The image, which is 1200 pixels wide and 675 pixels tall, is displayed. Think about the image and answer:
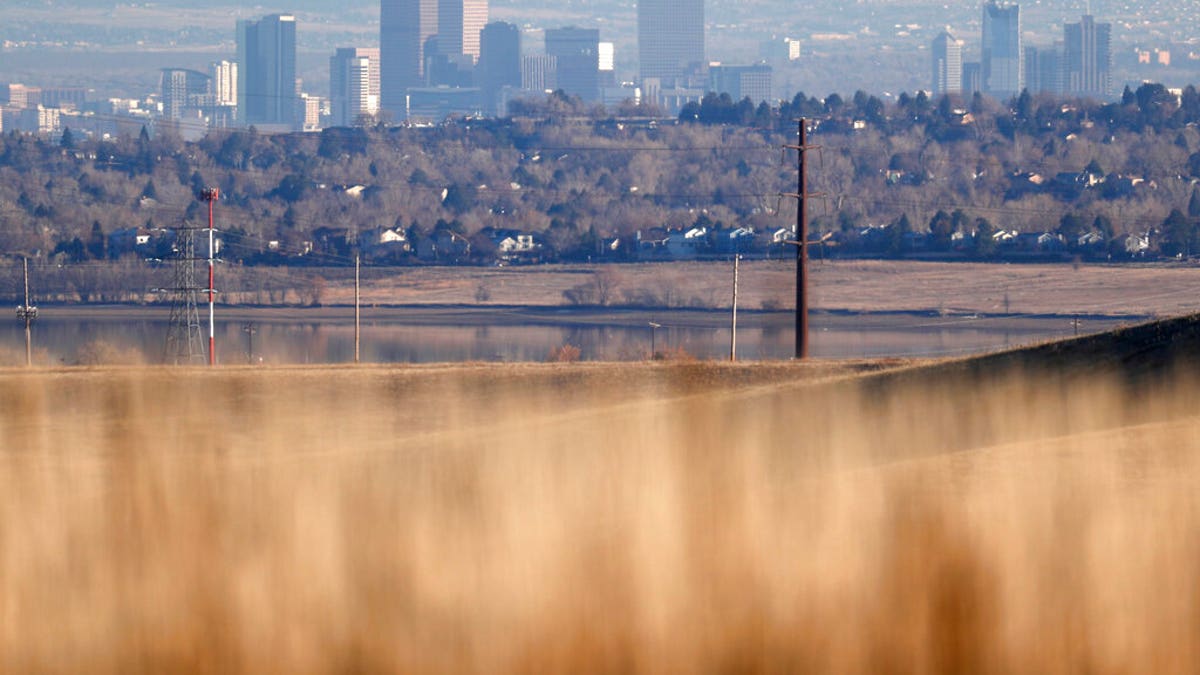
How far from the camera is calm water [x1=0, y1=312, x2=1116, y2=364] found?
67188mm

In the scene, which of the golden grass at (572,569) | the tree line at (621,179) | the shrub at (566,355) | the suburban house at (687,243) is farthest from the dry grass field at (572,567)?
the suburban house at (687,243)

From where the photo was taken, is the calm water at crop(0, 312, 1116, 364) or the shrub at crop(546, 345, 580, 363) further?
the calm water at crop(0, 312, 1116, 364)

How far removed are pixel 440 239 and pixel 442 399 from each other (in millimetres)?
97978

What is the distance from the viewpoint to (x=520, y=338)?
3137 inches

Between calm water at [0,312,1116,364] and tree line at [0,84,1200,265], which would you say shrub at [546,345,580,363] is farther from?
tree line at [0,84,1200,265]

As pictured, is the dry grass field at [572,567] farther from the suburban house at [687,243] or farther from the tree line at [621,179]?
the suburban house at [687,243]

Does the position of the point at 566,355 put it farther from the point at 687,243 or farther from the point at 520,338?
the point at 687,243

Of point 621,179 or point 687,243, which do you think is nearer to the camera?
point 687,243

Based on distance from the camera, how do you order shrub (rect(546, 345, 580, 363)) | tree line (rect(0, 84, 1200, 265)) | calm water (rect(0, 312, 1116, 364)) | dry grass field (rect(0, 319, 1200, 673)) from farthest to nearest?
tree line (rect(0, 84, 1200, 265))
calm water (rect(0, 312, 1116, 364))
shrub (rect(546, 345, 580, 363))
dry grass field (rect(0, 319, 1200, 673))

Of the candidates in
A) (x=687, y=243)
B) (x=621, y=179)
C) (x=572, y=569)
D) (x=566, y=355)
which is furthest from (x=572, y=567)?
(x=621, y=179)

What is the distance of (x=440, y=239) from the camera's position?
397 ft

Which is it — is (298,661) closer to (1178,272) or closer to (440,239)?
(1178,272)

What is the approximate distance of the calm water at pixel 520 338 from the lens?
67188 mm

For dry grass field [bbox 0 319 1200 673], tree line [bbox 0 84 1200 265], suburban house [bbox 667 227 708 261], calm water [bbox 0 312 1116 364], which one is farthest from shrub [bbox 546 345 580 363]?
dry grass field [bbox 0 319 1200 673]
